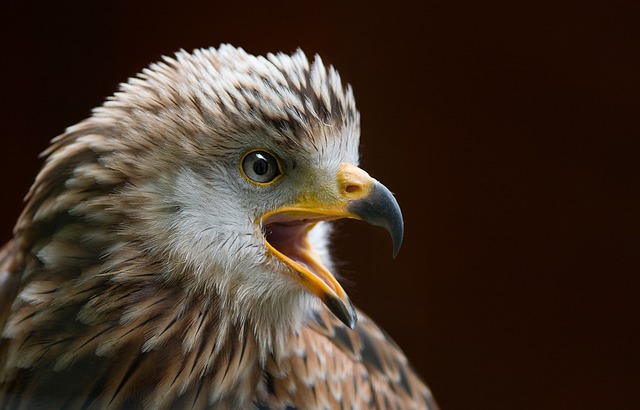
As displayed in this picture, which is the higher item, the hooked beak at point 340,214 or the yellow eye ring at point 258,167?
the yellow eye ring at point 258,167

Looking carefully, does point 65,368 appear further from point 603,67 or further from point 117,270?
point 603,67

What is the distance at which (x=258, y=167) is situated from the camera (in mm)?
1043

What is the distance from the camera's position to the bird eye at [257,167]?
40.9 inches

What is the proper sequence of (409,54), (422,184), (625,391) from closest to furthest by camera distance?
1. (409,54)
2. (422,184)
3. (625,391)

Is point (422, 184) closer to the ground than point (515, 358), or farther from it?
farther from it

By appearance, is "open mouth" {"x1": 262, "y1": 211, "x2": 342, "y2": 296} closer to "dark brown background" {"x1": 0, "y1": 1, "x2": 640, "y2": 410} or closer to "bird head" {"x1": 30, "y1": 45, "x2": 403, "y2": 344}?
"bird head" {"x1": 30, "y1": 45, "x2": 403, "y2": 344}

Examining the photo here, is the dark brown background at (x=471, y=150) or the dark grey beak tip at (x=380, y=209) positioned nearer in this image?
the dark grey beak tip at (x=380, y=209)

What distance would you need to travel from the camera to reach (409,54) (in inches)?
62.9

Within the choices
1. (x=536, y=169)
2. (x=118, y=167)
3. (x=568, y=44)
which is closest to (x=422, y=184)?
(x=536, y=169)

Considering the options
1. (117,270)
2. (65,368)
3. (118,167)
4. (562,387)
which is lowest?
(562,387)

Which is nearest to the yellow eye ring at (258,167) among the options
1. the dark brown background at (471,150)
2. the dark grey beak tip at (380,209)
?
the dark grey beak tip at (380,209)

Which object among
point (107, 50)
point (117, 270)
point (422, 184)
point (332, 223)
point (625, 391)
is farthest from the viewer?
point (625, 391)

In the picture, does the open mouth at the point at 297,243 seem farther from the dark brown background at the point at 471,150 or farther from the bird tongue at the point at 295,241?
the dark brown background at the point at 471,150

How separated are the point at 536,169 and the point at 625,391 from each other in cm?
58
